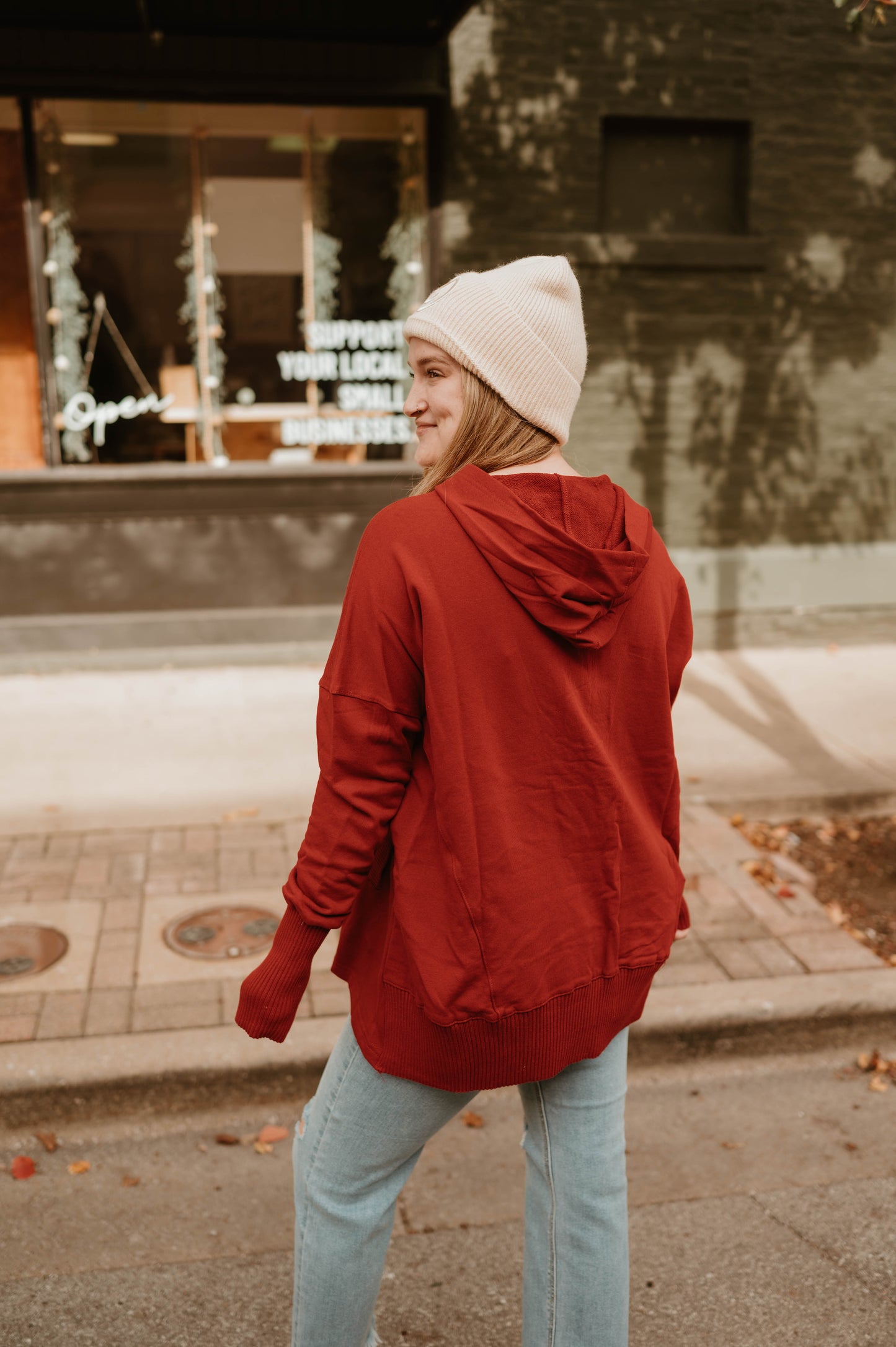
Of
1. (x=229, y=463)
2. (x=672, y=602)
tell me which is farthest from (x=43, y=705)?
(x=672, y=602)

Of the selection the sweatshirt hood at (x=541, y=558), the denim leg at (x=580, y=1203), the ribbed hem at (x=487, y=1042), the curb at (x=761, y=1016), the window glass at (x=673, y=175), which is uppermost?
the window glass at (x=673, y=175)

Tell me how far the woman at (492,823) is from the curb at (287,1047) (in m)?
1.55

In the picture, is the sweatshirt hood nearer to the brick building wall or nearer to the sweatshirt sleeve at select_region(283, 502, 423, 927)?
the sweatshirt sleeve at select_region(283, 502, 423, 927)

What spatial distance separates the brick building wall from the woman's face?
20.7 ft

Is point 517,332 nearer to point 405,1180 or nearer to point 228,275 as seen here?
point 405,1180

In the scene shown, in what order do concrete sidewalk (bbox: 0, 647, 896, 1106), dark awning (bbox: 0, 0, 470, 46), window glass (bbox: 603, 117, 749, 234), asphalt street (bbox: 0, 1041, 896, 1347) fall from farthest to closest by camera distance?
window glass (bbox: 603, 117, 749, 234), dark awning (bbox: 0, 0, 470, 46), concrete sidewalk (bbox: 0, 647, 896, 1106), asphalt street (bbox: 0, 1041, 896, 1347)

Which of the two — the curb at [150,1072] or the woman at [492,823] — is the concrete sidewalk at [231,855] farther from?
the woman at [492,823]

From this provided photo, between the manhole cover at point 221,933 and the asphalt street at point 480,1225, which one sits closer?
the asphalt street at point 480,1225

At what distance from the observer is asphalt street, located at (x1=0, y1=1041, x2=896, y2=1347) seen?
8.75ft

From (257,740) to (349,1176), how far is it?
460 centimetres

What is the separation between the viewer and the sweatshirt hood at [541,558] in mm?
1698

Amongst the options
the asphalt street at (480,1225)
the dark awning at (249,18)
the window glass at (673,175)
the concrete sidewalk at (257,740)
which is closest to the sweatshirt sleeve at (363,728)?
A: the asphalt street at (480,1225)

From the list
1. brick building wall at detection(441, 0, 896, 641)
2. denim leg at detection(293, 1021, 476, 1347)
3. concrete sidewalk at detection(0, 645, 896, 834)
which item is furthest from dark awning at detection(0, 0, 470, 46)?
denim leg at detection(293, 1021, 476, 1347)

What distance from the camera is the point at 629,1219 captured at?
120 inches
